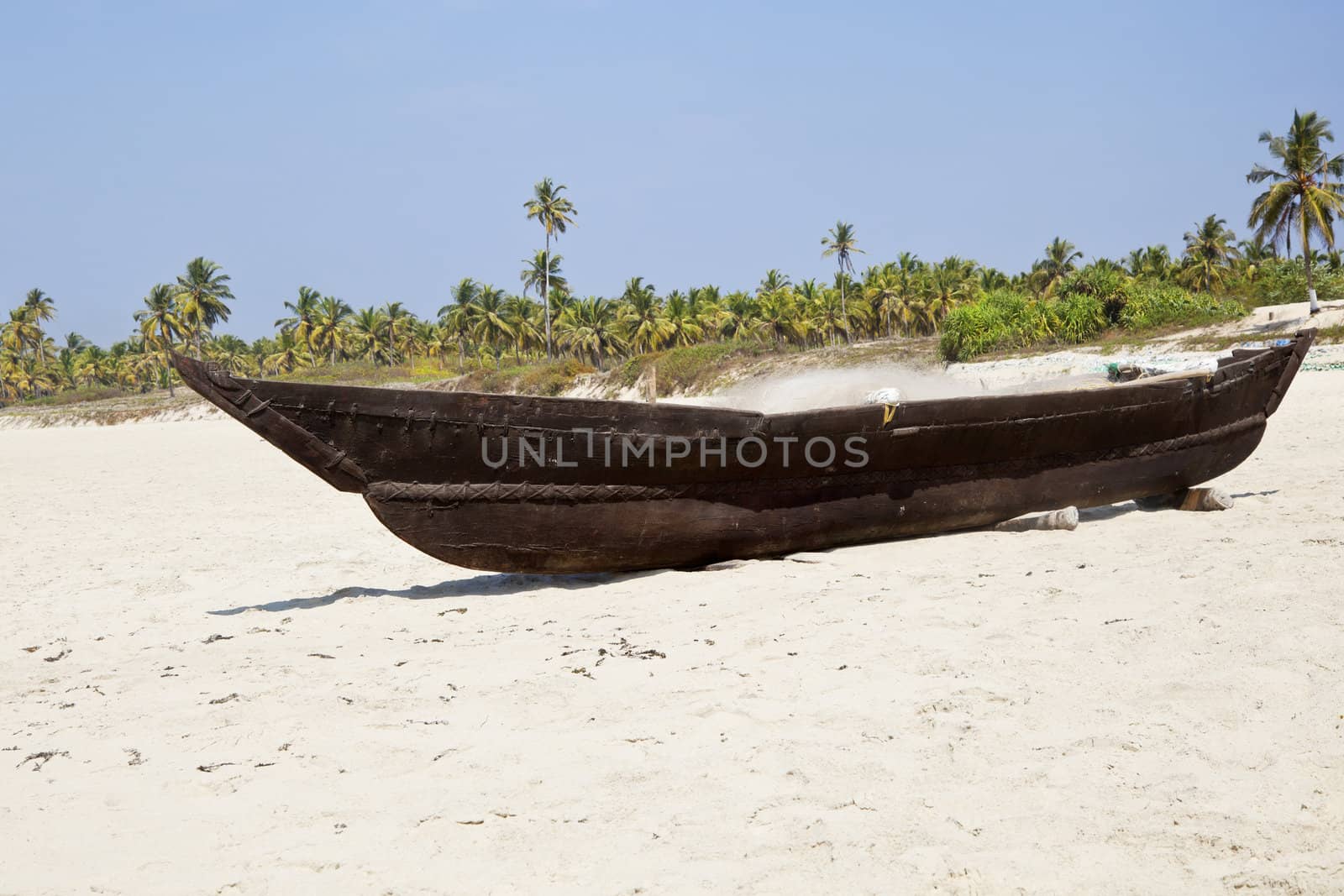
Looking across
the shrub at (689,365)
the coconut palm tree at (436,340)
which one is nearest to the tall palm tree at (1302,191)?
the shrub at (689,365)

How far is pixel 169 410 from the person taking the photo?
3862cm

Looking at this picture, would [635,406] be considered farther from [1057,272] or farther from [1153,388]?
[1057,272]

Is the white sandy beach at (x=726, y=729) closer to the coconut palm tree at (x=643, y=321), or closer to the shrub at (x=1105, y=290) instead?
the shrub at (x=1105, y=290)

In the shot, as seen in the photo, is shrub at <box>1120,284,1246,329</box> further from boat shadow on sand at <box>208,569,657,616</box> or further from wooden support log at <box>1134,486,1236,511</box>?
boat shadow on sand at <box>208,569,657,616</box>

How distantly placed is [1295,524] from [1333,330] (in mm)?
18196

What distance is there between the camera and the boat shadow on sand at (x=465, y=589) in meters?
4.75

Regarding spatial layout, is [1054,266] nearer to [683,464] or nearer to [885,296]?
[885,296]

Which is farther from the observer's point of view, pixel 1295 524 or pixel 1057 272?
pixel 1057 272

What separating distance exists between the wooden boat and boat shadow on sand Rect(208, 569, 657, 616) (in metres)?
0.22

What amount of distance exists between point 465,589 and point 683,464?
146 cm

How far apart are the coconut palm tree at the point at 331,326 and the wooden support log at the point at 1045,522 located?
208 feet

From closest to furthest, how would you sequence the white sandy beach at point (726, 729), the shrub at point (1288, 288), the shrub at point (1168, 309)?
the white sandy beach at point (726, 729), the shrub at point (1168, 309), the shrub at point (1288, 288)

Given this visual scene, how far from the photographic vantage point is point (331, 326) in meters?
62.2

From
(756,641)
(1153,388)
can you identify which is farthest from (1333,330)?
(756,641)
